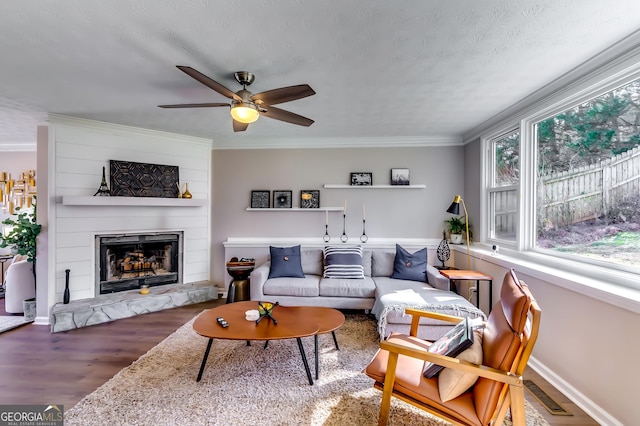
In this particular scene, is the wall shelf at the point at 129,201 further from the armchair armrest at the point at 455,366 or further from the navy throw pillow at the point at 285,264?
the armchair armrest at the point at 455,366

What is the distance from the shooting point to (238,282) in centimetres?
392

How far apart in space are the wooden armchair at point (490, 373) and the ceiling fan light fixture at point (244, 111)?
6.12 feet

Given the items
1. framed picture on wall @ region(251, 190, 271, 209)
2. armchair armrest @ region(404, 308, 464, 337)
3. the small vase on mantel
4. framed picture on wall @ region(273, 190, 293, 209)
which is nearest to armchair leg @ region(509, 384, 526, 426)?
armchair armrest @ region(404, 308, 464, 337)

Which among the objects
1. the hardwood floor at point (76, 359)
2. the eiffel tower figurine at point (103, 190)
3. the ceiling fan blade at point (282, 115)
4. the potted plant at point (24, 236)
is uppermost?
the ceiling fan blade at point (282, 115)

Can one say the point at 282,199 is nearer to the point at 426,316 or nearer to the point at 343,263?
the point at 343,263

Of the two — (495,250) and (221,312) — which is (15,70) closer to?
(221,312)

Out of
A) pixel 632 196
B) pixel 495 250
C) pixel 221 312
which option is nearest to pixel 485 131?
pixel 495 250

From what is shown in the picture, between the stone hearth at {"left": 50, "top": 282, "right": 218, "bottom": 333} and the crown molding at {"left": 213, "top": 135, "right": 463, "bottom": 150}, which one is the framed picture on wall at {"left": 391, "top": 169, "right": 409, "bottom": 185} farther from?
the stone hearth at {"left": 50, "top": 282, "right": 218, "bottom": 333}

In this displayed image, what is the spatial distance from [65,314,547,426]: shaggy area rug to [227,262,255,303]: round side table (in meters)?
1.13

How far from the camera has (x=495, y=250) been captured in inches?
127

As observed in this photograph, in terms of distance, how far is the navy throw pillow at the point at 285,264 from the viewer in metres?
3.71

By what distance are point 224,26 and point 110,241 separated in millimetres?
3369

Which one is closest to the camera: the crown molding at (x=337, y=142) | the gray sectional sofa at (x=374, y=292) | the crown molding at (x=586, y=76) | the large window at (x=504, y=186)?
the crown molding at (x=586, y=76)

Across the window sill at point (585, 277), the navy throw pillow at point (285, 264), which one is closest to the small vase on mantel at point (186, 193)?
the navy throw pillow at point (285, 264)
